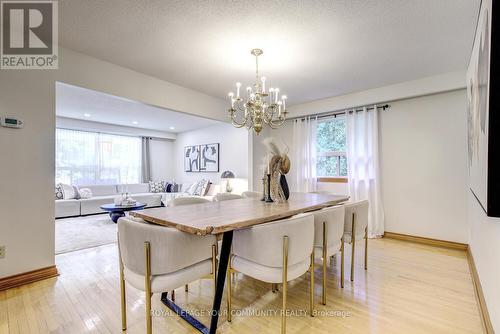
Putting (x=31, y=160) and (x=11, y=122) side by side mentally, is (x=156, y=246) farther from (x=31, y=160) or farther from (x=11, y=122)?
(x=11, y=122)

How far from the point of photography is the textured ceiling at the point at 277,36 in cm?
190

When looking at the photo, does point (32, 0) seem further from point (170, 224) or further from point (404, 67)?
point (404, 67)

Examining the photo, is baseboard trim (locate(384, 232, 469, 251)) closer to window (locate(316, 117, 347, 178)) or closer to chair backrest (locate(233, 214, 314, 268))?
window (locate(316, 117, 347, 178))

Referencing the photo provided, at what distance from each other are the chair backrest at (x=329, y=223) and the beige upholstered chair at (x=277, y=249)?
28 cm

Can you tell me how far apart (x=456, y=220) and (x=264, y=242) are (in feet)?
11.0

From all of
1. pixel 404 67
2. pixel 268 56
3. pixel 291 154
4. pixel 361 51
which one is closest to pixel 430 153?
pixel 404 67

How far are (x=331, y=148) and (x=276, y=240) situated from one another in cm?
343

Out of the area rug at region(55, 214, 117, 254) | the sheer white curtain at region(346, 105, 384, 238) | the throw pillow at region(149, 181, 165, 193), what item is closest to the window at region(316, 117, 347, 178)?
the sheer white curtain at region(346, 105, 384, 238)

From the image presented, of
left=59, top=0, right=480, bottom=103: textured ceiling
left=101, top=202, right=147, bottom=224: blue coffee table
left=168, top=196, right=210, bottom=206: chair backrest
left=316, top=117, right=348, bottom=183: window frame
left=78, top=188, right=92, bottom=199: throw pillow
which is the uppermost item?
left=59, top=0, right=480, bottom=103: textured ceiling

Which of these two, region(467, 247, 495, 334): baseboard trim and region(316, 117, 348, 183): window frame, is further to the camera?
region(316, 117, 348, 183): window frame

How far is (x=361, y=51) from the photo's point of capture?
2590 millimetres

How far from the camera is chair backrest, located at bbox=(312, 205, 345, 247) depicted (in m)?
1.90

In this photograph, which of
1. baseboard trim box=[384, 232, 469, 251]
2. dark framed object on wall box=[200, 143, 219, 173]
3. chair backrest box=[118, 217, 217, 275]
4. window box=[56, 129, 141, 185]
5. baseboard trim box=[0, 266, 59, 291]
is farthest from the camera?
dark framed object on wall box=[200, 143, 219, 173]

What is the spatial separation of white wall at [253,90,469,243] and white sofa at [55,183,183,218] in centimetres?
512
